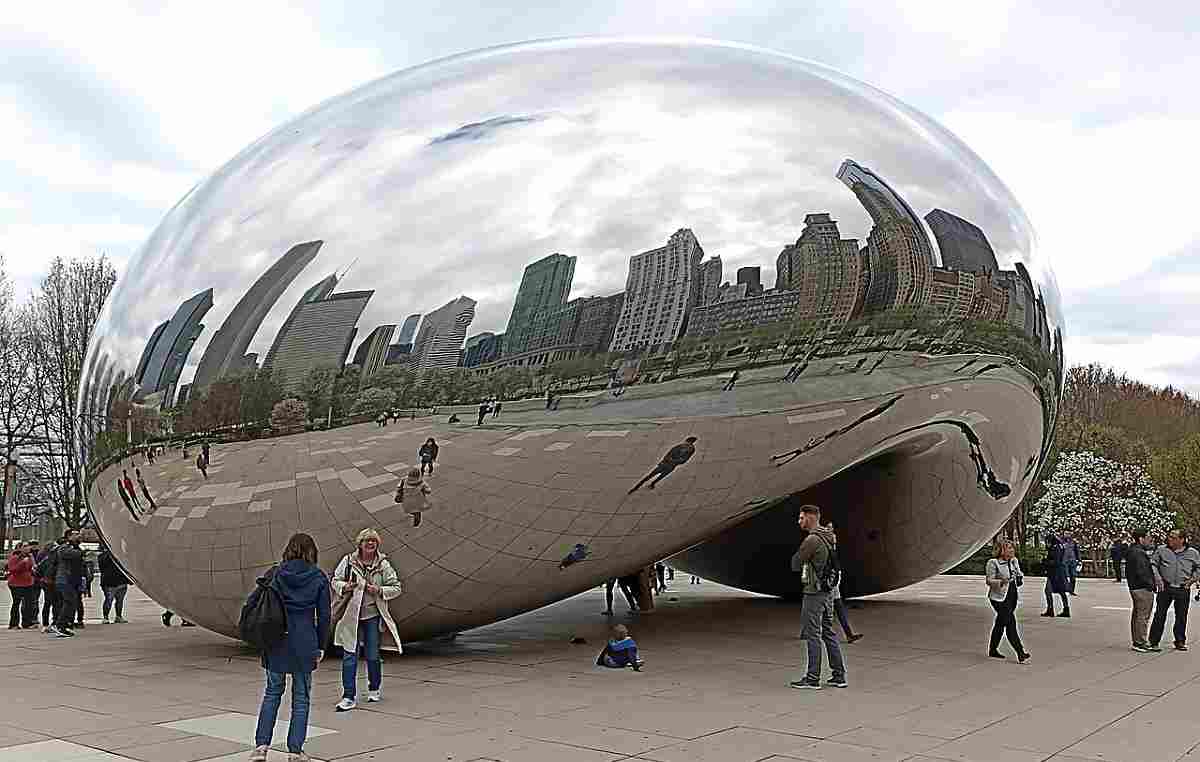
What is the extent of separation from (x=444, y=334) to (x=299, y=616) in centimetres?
324

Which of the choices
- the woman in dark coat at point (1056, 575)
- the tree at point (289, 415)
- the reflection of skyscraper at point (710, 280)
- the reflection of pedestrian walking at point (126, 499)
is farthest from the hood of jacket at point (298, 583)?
the woman in dark coat at point (1056, 575)

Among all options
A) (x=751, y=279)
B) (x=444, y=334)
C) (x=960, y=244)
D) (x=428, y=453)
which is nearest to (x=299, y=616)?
(x=428, y=453)

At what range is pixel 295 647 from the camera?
6340 mm

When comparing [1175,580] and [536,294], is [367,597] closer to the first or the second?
[536,294]

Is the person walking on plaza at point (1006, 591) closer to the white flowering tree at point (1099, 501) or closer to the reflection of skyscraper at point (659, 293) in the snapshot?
the reflection of skyscraper at point (659, 293)

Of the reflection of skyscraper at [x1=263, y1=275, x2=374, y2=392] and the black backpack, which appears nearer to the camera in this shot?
the black backpack

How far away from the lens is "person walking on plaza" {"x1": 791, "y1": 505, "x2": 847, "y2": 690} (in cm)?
902

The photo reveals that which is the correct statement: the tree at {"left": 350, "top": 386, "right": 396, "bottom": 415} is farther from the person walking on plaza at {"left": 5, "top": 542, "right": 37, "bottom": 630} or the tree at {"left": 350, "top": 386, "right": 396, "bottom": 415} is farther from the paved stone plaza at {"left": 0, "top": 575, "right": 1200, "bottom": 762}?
the person walking on plaza at {"left": 5, "top": 542, "right": 37, "bottom": 630}

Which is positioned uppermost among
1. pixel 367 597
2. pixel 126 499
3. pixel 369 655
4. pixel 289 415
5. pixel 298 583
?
pixel 289 415

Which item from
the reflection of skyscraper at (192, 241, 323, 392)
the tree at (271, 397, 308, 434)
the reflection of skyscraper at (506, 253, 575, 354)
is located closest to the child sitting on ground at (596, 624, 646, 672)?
the reflection of skyscraper at (506, 253, 575, 354)

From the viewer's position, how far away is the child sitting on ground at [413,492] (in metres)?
9.29

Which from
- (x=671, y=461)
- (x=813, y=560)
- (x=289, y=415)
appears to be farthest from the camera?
(x=671, y=461)

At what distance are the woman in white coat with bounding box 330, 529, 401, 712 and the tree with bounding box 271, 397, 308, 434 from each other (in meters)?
1.17

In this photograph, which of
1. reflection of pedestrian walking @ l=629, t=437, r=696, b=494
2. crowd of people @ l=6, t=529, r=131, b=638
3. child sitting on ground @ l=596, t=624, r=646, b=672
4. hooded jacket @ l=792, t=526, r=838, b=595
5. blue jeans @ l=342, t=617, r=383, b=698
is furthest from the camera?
crowd of people @ l=6, t=529, r=131, b=638
